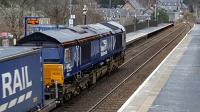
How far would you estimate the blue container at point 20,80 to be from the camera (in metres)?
11.8

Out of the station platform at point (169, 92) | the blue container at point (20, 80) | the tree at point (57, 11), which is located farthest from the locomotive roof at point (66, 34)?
the tree at point (57, 11)

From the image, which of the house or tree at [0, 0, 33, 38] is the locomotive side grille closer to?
tree at [0, 0, 33, 38]

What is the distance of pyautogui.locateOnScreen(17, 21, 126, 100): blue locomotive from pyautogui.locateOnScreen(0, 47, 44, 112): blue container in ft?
10.4

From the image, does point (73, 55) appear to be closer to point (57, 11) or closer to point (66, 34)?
point (66, 34)

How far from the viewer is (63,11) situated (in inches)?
2232

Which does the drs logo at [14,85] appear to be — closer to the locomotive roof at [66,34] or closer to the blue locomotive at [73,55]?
the blue locomotive at [73,55]

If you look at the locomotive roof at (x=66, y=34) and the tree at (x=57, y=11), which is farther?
the tree at (x=57, y=11)

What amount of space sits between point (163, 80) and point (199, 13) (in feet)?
575

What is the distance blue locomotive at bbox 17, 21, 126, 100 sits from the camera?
17766 millimetres

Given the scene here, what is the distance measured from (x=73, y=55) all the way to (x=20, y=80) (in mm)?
6982

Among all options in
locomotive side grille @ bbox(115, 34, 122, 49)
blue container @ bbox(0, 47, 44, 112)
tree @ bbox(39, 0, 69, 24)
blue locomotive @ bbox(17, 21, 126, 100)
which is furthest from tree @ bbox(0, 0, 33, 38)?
blue container @ bbox(0, 47, 44, 112)

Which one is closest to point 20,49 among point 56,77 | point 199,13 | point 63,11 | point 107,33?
Result: point 56,77

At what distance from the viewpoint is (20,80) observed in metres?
12.6

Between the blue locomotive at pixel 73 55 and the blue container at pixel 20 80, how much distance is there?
3170mm
